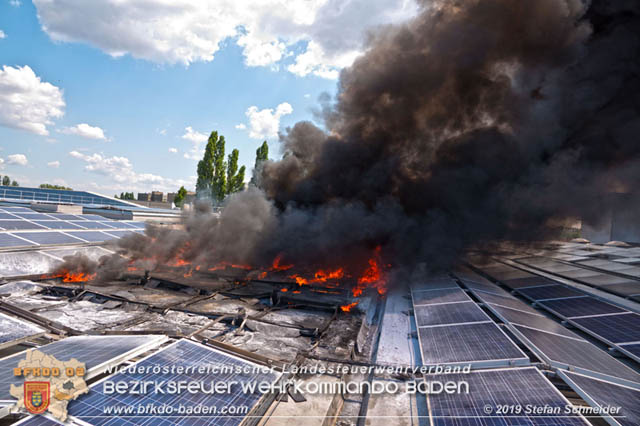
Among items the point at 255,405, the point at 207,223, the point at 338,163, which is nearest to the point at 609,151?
the point at 338,163

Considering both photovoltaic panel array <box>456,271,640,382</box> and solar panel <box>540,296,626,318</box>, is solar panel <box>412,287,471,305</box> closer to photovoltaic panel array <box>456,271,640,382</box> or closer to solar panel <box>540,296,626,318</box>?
photovoltaic panel array <box>456,271,640,382</box>

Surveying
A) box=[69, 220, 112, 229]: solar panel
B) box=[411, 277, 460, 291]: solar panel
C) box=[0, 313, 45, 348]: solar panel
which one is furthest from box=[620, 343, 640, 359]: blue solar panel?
box=[69, 220, 112, 229]: solar panel

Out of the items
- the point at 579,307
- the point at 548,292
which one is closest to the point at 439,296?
the point at 579,307

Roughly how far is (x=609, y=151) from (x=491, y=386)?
49.6ft

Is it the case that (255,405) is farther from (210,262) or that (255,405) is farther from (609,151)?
(609,151)

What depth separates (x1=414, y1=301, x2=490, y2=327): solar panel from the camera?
7688mm

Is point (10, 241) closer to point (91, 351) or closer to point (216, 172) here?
point (91, 351)

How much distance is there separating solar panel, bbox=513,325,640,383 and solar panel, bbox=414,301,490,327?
96 centimetres

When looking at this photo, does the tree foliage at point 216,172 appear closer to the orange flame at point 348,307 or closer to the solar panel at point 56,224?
the solar panel at point 56,224

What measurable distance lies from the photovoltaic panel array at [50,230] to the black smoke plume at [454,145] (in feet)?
10.3

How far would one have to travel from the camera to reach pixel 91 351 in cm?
511

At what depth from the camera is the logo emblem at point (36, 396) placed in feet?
11.4

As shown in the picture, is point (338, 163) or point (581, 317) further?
point (338, 163)

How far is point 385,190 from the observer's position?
1856 centimetres
